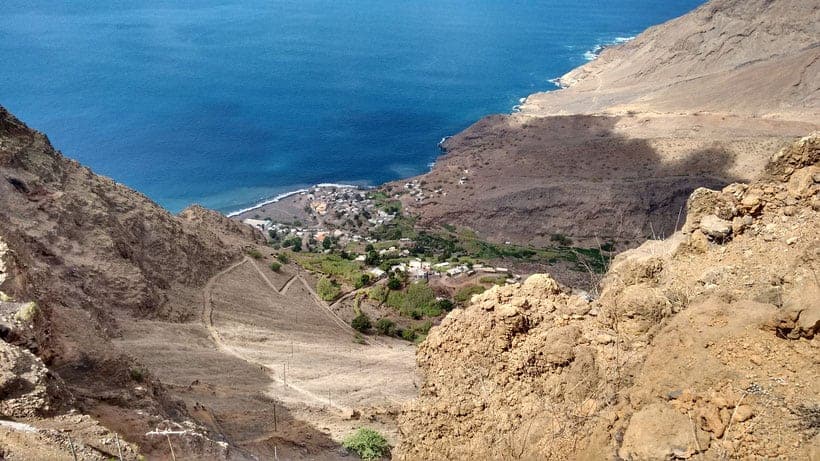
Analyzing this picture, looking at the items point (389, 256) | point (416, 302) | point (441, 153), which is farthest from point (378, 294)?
point (441, 153)

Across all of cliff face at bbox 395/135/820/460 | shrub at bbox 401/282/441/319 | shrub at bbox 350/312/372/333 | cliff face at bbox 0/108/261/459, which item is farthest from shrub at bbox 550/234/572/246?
cliff face at bbox 395/135/820/460

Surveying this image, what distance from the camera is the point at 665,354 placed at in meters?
9.15

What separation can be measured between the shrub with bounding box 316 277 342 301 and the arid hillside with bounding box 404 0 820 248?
30244mm

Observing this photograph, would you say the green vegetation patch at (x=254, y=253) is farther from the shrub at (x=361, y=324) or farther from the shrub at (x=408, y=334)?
the shrub at (x=408, y=334)

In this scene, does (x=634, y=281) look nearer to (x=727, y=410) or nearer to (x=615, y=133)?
(x=727, y=410)

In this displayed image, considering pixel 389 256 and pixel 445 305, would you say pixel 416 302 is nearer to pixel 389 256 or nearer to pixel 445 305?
pixel 445 305

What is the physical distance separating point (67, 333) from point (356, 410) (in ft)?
31.4

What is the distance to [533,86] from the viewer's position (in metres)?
124

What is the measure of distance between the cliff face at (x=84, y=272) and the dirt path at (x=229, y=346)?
0.59 meters

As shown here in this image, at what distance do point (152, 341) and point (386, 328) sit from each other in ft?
50.2

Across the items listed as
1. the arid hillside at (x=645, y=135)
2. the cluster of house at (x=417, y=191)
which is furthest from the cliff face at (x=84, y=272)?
the arid hillside at (x=645, y=135)

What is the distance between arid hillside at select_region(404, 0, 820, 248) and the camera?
67.9m

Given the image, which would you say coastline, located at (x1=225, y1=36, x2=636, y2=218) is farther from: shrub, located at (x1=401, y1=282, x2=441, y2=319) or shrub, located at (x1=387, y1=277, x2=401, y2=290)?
shrub, located at (x1=401, y1=282, x2=441, y2=319)

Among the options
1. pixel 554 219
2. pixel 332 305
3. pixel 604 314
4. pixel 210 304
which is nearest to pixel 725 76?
pixel 554 219
